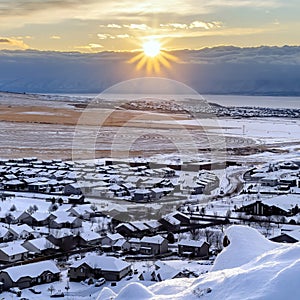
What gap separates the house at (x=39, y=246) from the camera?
9.06m

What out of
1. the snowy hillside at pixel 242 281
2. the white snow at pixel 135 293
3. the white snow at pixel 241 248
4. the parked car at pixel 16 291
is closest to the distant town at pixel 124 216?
the parked car at pixel 16 291

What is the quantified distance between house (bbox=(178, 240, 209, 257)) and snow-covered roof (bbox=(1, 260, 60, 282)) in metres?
2.23

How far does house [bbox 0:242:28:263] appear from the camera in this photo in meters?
8.62

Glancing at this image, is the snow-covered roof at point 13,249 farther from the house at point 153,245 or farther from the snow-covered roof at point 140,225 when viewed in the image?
the snow-covered roof at point 140,225

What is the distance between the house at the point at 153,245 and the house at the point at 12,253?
1.91 meters

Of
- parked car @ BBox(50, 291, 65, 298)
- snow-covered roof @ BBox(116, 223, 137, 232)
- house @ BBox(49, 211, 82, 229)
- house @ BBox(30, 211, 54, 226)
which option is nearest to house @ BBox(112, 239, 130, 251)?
snow-covered roof @ BBox(116, 223, 137, 232)

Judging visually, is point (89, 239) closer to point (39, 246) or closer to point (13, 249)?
point (39, 246)

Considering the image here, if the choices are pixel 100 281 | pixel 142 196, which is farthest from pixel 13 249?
pixel 142 196

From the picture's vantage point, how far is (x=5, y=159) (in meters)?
20.8

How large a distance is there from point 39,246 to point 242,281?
7.33 metres

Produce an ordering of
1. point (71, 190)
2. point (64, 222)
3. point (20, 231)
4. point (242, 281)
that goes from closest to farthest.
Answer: point (242, 281) → point (20, 231) → point (64, 222) → point (71, 190)

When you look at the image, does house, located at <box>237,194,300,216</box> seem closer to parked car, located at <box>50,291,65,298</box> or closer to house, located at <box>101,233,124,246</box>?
house, located at <box>101,233,124,246</box>

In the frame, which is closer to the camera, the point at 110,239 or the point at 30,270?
the point at 30,270

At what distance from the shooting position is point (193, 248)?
9109 mm
